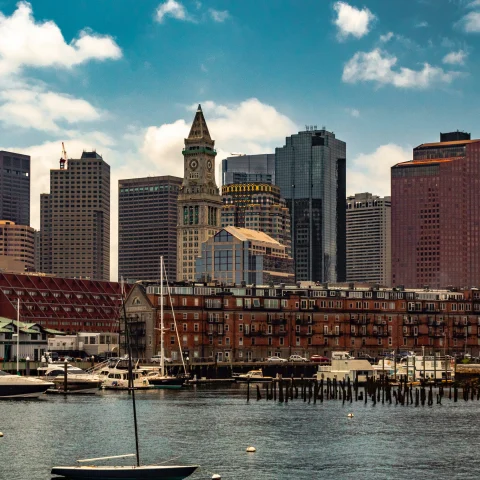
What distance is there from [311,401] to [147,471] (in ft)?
296

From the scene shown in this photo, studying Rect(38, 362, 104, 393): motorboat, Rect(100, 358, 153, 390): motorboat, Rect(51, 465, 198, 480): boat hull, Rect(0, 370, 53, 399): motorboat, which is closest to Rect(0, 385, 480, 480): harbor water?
Rect(0, 370, 53, 399): motorboat

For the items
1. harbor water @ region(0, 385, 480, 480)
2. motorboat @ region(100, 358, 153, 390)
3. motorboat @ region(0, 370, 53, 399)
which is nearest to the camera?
harbor water @ region(0, 385, 480, 480)

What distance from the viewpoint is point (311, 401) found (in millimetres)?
165875

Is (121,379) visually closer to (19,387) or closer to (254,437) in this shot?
(19,387)

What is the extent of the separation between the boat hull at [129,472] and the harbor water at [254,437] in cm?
792

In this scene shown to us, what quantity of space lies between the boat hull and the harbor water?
26.0ft

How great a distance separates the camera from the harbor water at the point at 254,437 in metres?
91.9

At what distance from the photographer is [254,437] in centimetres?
11288

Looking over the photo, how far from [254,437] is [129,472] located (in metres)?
Result: 36.9

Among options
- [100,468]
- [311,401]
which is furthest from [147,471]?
[311,401]

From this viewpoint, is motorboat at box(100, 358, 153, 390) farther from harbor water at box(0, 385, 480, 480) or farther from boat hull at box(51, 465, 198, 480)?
boat hull at box(51, 465, 198, 480)

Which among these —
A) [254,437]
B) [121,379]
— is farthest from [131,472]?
[121,379]

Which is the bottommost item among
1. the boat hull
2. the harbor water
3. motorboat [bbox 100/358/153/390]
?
the harbor water

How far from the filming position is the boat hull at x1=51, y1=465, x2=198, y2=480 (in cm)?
7725
